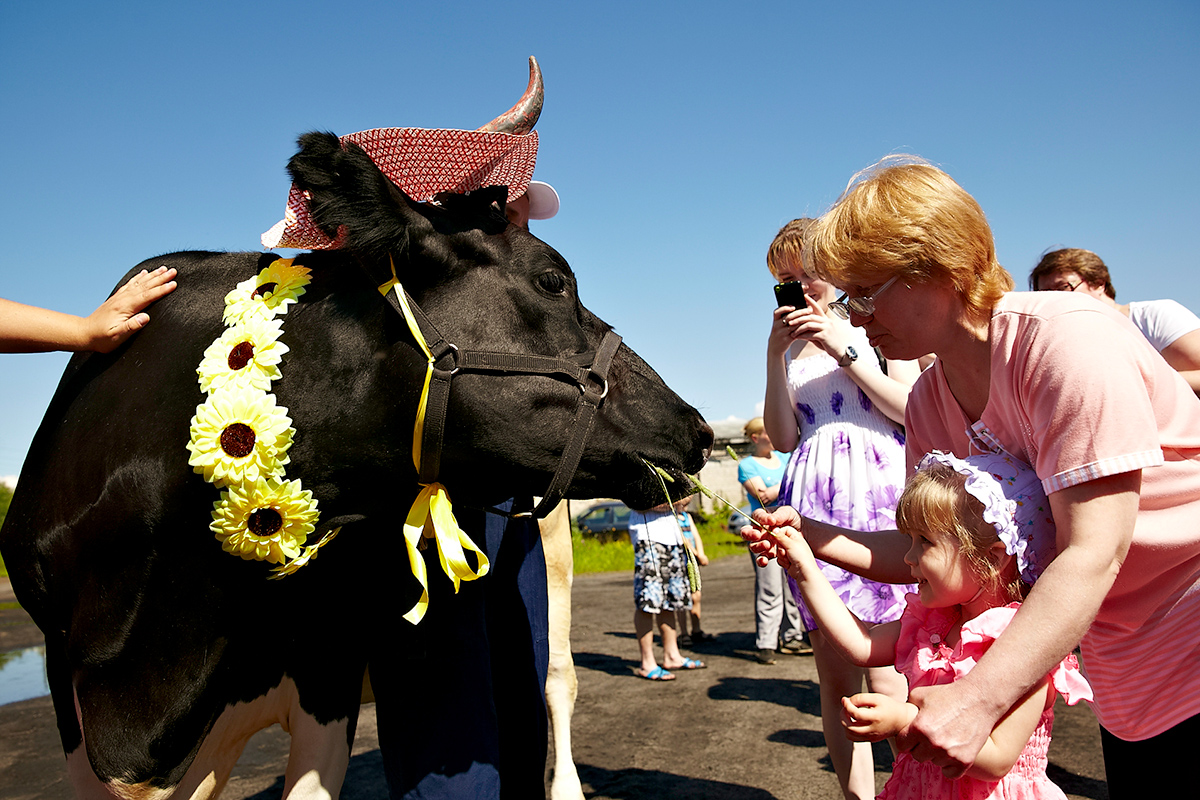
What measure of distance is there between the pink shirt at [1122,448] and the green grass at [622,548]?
613 inches

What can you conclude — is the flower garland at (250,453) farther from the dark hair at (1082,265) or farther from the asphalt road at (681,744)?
the dark hair at (1082,265)

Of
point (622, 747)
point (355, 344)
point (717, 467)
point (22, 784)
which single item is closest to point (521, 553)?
point (355, 344)

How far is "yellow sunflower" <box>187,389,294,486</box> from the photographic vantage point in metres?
2.11

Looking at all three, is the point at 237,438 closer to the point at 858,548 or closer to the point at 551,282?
the point at 551,282

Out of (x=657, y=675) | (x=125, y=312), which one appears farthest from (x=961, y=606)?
(x=657, y=675)

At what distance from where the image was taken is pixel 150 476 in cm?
218

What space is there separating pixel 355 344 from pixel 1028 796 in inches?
77.4

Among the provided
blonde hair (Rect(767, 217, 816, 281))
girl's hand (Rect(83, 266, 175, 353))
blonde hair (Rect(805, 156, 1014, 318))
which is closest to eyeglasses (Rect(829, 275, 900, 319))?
blonde hair (Rect(805, 156, 1014, 318))

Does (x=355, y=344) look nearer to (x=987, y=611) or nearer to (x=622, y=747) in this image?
(x=987, y=611)

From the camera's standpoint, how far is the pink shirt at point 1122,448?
5.25 ft

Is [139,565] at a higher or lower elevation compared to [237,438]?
lower

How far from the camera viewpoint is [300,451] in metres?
2.20

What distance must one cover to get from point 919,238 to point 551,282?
1.03m

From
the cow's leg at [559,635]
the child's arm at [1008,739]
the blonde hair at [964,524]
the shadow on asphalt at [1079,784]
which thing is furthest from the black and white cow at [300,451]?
the shadow on asphalt at [1079,784]
